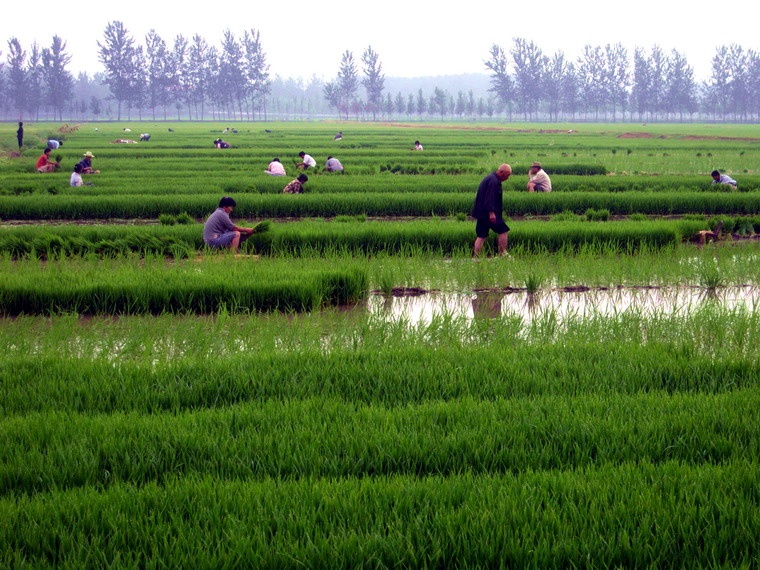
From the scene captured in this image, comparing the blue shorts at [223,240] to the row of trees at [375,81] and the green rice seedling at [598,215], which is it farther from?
the row of trees at [375,81]

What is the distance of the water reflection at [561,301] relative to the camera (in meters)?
8.45

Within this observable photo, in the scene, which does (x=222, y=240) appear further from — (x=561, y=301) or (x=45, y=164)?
(x=45, y=164)

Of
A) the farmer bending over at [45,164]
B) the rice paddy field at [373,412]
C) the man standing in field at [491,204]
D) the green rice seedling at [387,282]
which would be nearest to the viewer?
the rice paddy field at [373,412]

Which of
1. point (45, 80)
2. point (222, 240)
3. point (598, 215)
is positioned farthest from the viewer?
point (45, 80)

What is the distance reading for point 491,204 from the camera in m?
11.2

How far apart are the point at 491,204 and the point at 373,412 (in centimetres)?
730

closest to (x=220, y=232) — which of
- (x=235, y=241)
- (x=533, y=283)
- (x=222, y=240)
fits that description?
(x=222, y=240)

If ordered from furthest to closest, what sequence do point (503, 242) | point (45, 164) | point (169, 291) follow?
point (45, 164) < point (503, 242) < point (169, 291)

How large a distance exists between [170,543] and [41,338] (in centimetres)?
459

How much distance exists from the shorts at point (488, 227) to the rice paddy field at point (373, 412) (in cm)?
61

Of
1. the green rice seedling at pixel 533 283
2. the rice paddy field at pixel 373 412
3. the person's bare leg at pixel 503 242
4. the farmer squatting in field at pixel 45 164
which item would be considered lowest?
the rice paddy field at pixel 373 412

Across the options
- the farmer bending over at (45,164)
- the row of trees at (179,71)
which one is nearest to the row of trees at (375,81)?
the row of trees at (179,71)

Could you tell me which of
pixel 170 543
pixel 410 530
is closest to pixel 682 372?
pixel 410 530

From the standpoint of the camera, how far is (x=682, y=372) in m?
5.36
